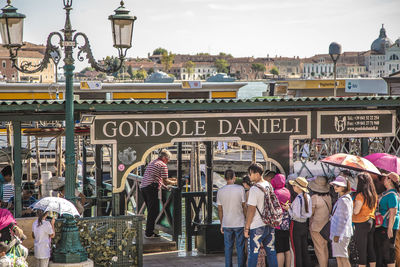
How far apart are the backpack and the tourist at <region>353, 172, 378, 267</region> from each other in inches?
40.7

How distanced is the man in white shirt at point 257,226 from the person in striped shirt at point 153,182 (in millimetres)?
3092

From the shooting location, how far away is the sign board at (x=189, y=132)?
10305mm

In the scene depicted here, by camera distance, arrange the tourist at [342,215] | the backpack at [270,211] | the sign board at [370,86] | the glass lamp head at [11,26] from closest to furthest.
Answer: the glass lamp head at [11,26]
the tourist at [342,215]
the backpack at [270,211]
the sign board at [370,86]

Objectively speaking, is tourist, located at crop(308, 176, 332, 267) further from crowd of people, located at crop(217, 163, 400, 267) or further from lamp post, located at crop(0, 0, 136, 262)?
lamp post, located at crop(0, 0, 136, 262)

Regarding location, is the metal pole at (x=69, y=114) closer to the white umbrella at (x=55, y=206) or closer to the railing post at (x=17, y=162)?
the white umbrella at (x=55, y=206)

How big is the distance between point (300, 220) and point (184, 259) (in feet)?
8.20

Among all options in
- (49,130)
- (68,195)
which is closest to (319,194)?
(68,195)

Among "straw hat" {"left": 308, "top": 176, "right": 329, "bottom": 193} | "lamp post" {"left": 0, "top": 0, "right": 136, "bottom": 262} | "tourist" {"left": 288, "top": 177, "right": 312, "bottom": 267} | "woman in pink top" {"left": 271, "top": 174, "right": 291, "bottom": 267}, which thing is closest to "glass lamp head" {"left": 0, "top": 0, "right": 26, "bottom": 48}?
"lamp post" {"left": 0, "top": 0, "right": 136, "bottom": 262}

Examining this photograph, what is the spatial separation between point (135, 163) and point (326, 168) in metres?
3.22

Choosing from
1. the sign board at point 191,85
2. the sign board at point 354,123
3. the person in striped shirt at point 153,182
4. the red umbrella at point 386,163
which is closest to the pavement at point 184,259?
the person in striped shirt at point 153,182

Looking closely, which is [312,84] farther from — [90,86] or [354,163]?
[354,163]

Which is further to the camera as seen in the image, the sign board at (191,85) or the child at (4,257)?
the sign board at (191,85)

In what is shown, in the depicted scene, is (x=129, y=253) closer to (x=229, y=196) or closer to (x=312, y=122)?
(x=229, y=196)

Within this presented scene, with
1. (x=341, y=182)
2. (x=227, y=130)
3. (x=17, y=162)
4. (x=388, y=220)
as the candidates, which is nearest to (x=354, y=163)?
(x=341, y=182)
